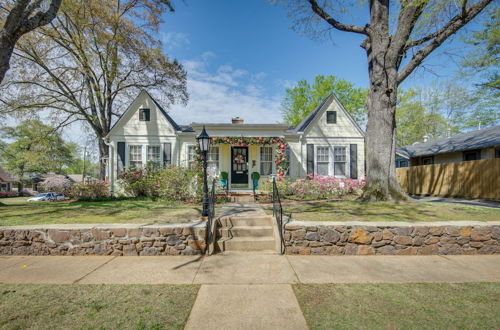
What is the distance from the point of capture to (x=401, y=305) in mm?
2627

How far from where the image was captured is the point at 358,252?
452 centimetres

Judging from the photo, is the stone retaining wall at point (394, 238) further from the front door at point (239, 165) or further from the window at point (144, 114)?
the window at point (144, 114)

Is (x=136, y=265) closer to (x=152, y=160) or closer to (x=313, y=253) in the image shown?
(x=313, y=253)

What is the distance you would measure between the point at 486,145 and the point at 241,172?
12.7 metres

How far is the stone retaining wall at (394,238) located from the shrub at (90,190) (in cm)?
1098

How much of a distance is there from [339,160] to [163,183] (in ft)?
28.9

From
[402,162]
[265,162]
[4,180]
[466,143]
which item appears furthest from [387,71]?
[4,180]

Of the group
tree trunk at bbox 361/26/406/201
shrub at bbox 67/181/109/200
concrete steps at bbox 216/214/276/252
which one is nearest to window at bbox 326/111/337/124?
tree trunk at bbox 361/26/406/201

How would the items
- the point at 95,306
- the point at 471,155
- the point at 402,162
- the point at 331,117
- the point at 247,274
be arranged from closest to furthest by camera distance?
the point at 95,306
the point at 247,274
the point at 331,117
the point at 471,155
the point at 402,162

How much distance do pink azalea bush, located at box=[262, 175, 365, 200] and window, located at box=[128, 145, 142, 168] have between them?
21.5 feet

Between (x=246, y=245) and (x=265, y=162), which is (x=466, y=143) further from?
(x=246, y=245)

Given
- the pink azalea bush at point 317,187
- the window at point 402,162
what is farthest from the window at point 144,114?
the window at point 402,162

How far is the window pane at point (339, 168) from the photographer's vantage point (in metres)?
11.8

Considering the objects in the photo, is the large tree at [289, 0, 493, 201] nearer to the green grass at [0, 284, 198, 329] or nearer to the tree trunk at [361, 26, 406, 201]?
the tree trunk at [361, 26, 406, 201]
